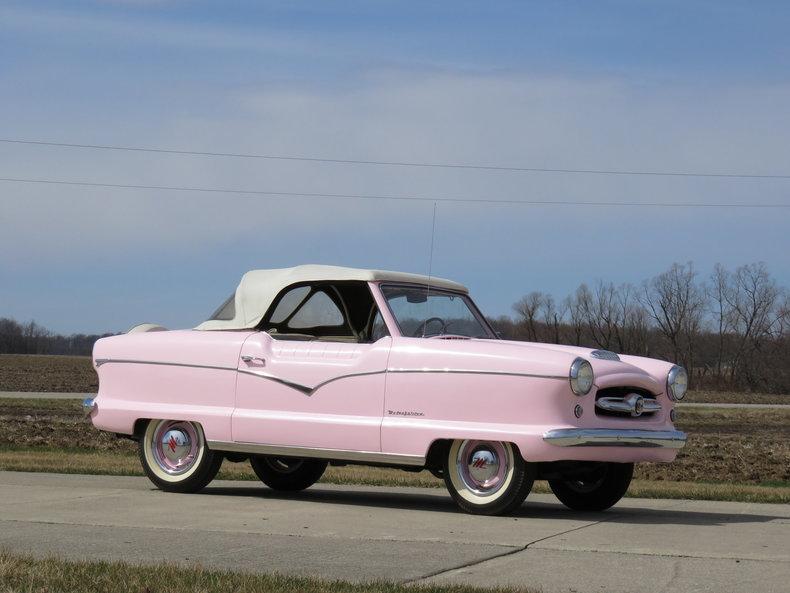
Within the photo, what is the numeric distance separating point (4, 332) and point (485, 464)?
157999mm

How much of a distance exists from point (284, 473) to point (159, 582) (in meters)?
5.16

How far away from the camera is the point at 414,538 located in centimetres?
746

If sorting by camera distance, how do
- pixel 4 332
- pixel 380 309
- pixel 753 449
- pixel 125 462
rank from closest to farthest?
pixel 380 309, pixel 125 462, pixel 753 449, pixel 4 332

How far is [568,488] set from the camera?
31.9ft

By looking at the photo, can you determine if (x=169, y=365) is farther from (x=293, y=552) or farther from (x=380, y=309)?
(x=293, y=552)

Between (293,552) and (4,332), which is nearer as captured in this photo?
(293,552)

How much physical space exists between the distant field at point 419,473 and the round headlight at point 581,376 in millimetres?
3583

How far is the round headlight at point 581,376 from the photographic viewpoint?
325 inches

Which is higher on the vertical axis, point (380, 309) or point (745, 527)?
point (380, 309)

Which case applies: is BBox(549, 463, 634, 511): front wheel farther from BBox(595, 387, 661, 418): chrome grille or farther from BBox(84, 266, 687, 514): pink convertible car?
BBox(595, 387, 661, 418): chrome grille

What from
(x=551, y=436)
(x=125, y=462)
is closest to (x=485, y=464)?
(x=551, y=436)

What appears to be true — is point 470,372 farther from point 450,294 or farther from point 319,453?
point 450,294

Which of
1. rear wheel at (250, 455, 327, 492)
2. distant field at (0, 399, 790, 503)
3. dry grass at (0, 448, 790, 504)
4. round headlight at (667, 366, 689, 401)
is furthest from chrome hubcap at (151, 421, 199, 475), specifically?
round headlight at (667, 366, 689, 401)

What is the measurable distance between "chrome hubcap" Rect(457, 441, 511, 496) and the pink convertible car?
10 mm
